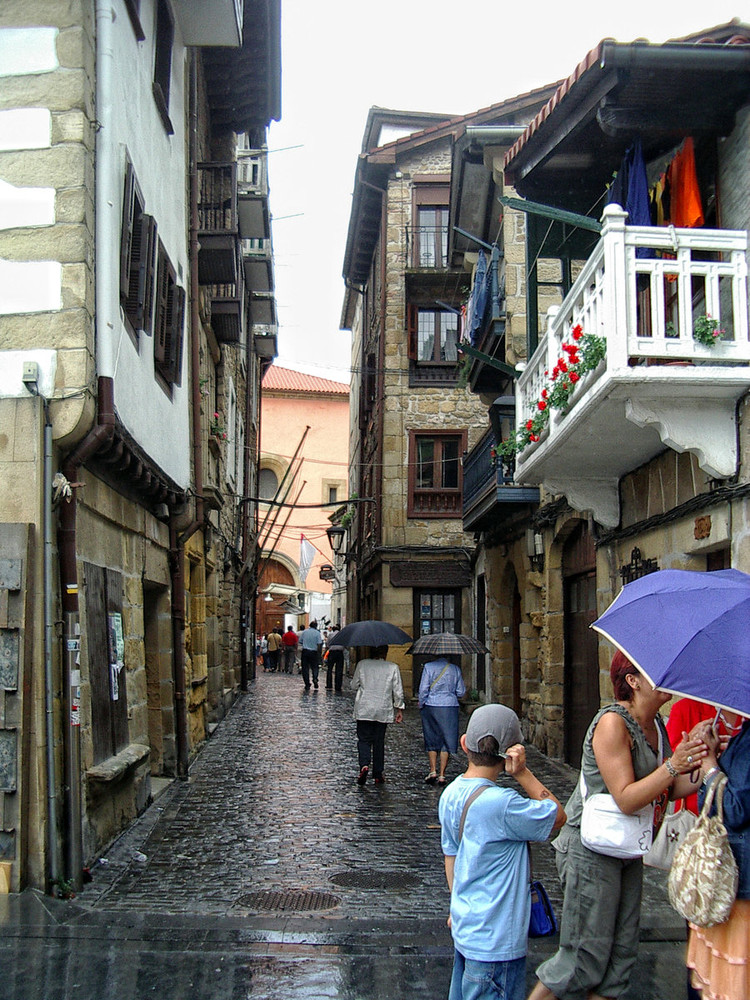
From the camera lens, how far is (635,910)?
13.7ft

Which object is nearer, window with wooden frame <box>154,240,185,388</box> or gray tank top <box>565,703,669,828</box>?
gray tank top <box>565,703,669,828</box>

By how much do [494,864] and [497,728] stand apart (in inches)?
18.5

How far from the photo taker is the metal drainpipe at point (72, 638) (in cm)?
681

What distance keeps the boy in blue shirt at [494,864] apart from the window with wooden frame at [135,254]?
5462 mm

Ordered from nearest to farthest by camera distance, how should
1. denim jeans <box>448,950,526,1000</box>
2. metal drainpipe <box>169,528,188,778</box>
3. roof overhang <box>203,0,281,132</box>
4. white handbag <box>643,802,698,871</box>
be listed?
denim jeans <box>448,950,526,1000</box> < white handbag <box>643,802,698,871</box> < metal drainpipe <box>169,528,188,778</box> < roof overhang <box>203,0,281,132</box>

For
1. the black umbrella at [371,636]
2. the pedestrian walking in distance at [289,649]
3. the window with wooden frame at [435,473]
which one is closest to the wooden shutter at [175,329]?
the black umbrella at [371,636]

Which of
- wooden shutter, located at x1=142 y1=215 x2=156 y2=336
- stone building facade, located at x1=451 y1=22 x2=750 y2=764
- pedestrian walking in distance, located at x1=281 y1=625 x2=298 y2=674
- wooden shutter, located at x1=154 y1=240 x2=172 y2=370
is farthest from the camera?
pedestrian walking in distance, located at x1=281 y1=625 x2=298 y2=674

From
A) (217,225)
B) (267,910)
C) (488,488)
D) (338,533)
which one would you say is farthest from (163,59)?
(338,533)

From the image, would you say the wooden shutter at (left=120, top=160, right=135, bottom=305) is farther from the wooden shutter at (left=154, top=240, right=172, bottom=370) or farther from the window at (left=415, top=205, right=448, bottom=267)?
the window at (left=415, top=205, right=448, bottom=267)

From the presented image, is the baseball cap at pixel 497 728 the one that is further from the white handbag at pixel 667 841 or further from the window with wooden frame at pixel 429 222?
the window with wooden frame at pixel 429 222

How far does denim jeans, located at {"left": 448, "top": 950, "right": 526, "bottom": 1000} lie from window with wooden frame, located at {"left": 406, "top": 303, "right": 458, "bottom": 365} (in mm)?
21596

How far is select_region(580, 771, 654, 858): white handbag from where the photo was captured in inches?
161

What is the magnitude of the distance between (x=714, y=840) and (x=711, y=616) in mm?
785

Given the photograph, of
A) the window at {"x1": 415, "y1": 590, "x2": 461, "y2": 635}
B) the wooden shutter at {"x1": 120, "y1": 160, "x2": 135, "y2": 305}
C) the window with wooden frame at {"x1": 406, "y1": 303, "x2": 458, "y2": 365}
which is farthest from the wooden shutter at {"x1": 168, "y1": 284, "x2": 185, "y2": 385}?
the window with wooden frame at {"x1": 406, "y1": 303, "x2": 458, "y2": 365}
